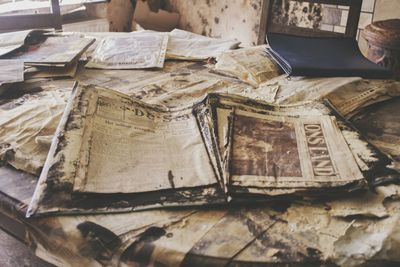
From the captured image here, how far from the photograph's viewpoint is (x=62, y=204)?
A: 65 centimetres

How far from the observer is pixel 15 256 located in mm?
956

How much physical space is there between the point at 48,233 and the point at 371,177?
22.2 inches

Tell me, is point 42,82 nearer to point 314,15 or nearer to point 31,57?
point 31,57

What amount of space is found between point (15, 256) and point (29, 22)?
1.42 m

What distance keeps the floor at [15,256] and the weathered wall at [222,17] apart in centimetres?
213

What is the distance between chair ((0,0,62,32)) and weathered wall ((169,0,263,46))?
3.89 ft

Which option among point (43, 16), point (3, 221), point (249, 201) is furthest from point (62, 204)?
point (43, 16)

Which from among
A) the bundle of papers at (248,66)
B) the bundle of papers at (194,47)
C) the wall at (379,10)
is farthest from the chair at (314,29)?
the bundle of papers at (248,66)

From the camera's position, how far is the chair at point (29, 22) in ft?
6.57

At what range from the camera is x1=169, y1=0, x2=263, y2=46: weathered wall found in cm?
275

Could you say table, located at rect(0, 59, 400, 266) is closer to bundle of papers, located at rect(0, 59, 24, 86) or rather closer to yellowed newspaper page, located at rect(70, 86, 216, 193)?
yellowed newspaper page, located at rect(70, 86, 216, 193)

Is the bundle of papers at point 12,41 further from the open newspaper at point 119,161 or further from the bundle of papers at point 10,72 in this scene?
the open newspaper at point 119,161

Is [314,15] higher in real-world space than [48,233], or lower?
higher

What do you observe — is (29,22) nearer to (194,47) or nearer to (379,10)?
(194,47)
